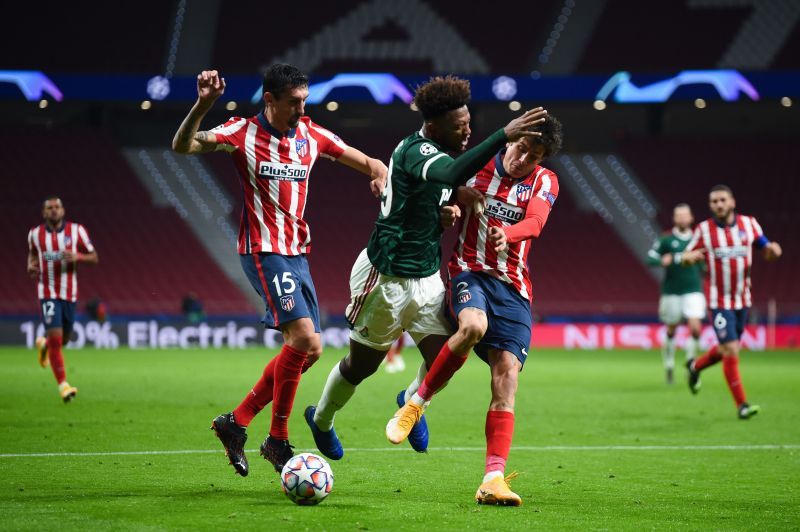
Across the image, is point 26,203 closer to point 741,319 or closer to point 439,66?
point 439,66

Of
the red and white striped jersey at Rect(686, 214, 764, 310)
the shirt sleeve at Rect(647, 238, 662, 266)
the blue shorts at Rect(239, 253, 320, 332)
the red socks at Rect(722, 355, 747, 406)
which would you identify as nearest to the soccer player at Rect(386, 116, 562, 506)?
the blue shorts at Rect(239, 253, 320, 332)

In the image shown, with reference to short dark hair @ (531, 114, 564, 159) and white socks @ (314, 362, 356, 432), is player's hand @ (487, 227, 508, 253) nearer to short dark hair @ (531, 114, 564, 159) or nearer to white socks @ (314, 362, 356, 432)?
short dark hair @ (531, 114, 564, 159)

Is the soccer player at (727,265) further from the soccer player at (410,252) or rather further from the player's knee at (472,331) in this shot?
the player's knee at (472,331)

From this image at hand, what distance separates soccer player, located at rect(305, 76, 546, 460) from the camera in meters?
6.16

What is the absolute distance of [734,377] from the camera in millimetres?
11625

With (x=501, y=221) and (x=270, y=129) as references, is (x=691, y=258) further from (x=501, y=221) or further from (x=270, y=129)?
(x=270, y=129)

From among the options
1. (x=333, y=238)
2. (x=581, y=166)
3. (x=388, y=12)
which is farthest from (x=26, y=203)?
(x=581, y=166)

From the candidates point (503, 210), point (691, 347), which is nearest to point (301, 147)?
point (503, 210)

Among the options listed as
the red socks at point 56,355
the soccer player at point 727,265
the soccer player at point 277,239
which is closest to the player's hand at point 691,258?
the soccer player at point 727,265

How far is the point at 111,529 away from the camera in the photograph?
506 cm

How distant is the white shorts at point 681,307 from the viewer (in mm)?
16594

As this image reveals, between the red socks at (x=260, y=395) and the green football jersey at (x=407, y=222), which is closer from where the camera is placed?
the green football jersey at (x=407, y=222)

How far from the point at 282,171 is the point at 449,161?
1307 millimetres

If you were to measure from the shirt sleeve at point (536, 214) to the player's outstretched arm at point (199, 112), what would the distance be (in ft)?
5.90
